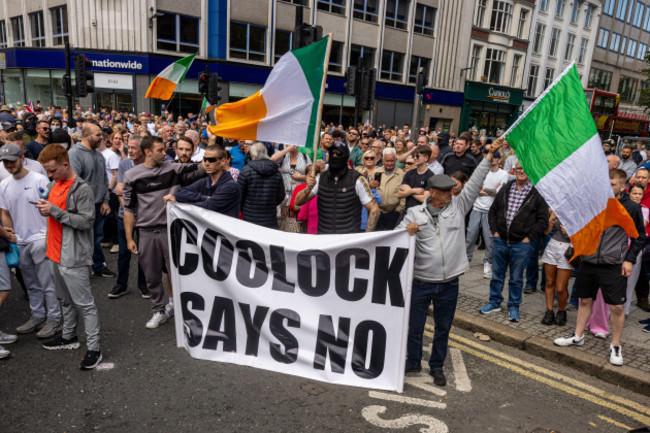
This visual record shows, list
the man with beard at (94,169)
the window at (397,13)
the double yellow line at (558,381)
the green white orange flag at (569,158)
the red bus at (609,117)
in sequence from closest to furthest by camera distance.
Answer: the green white orange flag at (569,158)
the double yellow line at (558,381)
the man with beard at (94,169)
the red bus at (609,117)
the window at (397,13)

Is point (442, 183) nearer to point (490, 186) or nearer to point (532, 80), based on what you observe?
point (490, 186)

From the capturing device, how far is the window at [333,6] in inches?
1149

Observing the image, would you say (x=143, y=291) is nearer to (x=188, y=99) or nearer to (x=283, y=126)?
(x=283, y=126)

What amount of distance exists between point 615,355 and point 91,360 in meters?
5.00

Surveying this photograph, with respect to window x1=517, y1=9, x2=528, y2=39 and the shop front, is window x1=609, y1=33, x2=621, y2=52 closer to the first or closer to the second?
the shop front

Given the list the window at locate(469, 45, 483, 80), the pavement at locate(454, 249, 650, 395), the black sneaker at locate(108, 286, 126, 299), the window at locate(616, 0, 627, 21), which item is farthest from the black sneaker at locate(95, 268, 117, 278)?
the window at locate(616, 0, 627, 21)

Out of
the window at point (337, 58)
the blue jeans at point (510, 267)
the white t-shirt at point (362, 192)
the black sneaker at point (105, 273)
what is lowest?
the black sneaker at point (105, 273)

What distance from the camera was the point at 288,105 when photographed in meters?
5.09

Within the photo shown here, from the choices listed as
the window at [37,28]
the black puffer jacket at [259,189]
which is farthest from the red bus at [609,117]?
the window at [37,28]

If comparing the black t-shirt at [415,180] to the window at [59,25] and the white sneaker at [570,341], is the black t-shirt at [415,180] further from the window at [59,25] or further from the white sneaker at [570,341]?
the window at [59,25]

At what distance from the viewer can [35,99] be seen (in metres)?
28.7

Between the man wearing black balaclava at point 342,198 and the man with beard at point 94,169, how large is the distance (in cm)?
331

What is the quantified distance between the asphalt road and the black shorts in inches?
31.9

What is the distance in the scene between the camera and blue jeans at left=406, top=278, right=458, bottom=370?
13.9ft
